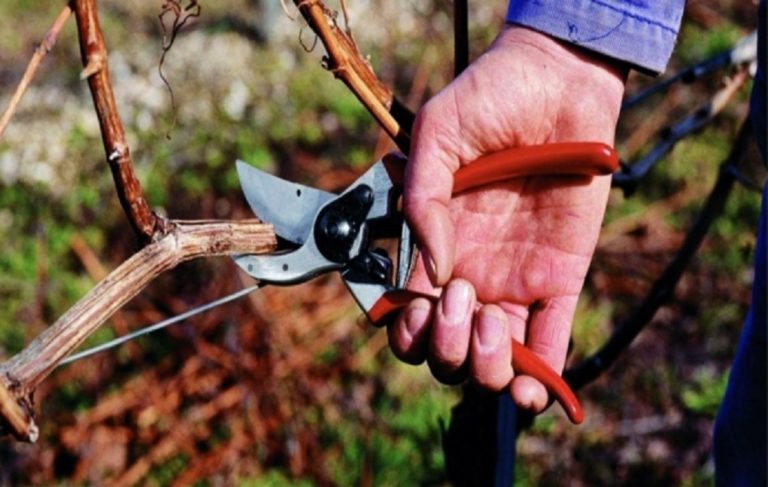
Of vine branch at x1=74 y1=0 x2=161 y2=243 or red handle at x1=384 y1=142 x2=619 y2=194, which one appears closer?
vine branch at x1=74 y1=0 x2=161 y2=243

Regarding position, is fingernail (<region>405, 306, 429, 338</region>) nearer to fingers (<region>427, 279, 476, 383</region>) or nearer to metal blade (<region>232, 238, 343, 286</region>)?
fingers (<region>427, 279, 476, 383</region>)

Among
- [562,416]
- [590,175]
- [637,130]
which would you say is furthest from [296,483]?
[637,130]

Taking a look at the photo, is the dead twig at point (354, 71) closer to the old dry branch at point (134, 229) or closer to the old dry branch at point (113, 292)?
the old dry branch at point (134, 229)

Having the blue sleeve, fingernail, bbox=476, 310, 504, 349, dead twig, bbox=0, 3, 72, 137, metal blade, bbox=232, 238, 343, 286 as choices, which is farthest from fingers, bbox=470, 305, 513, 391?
dead twig, bbox=0, 3, 72, 137

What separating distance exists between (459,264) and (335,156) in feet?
6.99

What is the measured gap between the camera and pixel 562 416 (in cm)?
275

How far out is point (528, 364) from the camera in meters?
1.37

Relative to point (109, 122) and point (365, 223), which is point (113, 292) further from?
point (365, 223)

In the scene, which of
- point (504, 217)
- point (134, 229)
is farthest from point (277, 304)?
point (134, 229)

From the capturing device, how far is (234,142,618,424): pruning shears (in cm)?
138

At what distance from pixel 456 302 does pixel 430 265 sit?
0.21ft

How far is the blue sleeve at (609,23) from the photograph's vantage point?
1425mm

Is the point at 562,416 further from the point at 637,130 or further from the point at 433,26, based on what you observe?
the point at 433,26

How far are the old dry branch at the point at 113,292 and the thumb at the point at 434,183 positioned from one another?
0.22 m
